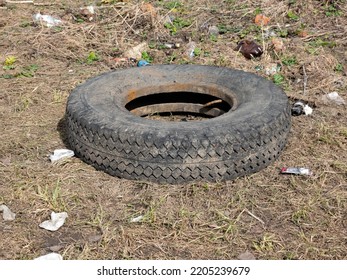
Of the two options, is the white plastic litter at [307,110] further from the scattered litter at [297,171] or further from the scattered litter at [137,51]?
the scattered litter at [137,51]

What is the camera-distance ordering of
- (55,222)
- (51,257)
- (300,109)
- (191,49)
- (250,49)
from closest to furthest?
(51,257) < (55,222) < (300,109) < (250,49) < (191,49)

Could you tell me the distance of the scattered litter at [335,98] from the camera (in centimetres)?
528

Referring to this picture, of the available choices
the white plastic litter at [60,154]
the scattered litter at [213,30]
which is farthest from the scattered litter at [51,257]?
the scattered litter at [213,30]

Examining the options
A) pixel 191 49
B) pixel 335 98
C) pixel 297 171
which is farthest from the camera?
pixel 191 49

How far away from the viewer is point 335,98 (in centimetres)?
532

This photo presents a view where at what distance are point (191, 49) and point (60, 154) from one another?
8.29 ft

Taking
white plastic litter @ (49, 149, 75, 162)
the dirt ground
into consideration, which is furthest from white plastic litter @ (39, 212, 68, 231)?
white plastic litter @ (49, 149, 75, 162)

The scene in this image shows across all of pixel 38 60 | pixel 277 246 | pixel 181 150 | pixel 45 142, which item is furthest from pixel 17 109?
pixel 277 246

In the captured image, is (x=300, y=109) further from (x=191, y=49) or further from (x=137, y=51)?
(x=137, y=51)

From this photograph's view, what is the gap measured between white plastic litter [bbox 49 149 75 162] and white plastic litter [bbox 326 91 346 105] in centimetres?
242

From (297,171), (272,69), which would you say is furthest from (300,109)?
(297,171)

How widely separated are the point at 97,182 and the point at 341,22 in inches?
164

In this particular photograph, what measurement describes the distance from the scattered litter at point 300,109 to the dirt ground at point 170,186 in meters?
0.07

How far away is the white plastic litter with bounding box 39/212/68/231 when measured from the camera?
3424 mm
